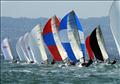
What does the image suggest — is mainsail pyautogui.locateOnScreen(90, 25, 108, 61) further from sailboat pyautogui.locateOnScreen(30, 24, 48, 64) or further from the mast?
the mast

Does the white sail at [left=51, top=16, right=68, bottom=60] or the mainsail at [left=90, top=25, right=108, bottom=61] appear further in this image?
the mainsail at [left=90, top=25, right=108, bottom=61]

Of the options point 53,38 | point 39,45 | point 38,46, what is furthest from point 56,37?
point 38,46

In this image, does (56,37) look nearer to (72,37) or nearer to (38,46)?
(72,37)

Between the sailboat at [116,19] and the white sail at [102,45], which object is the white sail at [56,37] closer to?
the white sail at [102,45]

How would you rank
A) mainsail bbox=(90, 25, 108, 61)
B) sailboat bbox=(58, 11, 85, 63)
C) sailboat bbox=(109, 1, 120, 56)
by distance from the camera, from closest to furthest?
sailboat bbox=(109, 1, 120, 56) < sailboat bbox=(58, 11, 85, 63) < mainsail bbox=(90, 25, 108, 61)

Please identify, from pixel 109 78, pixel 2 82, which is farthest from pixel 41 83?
pixel 109 78

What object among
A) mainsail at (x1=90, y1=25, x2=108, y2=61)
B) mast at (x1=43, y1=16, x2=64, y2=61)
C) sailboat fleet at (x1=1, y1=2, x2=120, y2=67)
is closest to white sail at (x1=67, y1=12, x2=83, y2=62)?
sailboat fleet at (x1=1, y1=2, x2=120, y2=67)

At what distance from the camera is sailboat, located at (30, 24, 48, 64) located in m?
106

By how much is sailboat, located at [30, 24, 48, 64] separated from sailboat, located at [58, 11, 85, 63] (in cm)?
1709

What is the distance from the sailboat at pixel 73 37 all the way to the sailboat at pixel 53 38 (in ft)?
20.7

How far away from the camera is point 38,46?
106000 millimetres

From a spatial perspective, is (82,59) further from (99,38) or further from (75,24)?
(99,38)

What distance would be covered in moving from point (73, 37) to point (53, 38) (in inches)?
352

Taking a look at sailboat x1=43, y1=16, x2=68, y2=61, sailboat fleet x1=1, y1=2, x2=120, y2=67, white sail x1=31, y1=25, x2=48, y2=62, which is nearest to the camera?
sailboat fleet x1=1, y1=2, x2=120, y2=67
